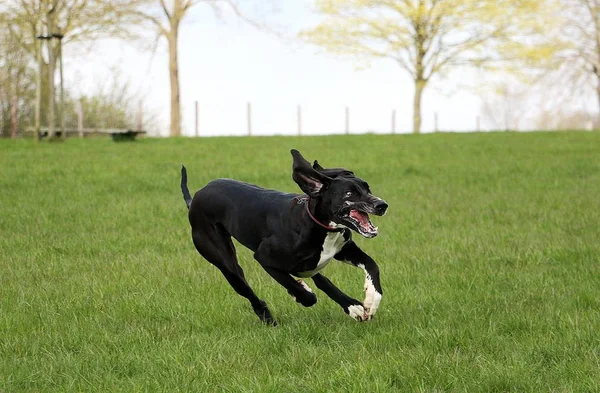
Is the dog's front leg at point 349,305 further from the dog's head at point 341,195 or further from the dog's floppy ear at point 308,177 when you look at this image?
the dog's floppy ear at point 308,177

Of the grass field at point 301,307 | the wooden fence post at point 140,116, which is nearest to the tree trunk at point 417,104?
the wooden fence post at point 140,116

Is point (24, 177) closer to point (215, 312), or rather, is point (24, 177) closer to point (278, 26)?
point (215, 312)

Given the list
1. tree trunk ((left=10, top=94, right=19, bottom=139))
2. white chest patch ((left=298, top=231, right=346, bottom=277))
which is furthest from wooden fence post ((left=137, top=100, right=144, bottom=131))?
white chest patch ((left=298, top=231, right=346, bottom=277))

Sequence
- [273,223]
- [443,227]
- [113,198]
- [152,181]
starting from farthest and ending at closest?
[152,181]
[113,198]
[443,227]
[273,223]

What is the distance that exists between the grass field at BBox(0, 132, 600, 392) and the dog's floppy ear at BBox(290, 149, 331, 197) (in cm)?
101

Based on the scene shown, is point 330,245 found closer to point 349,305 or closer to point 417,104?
point 349,305

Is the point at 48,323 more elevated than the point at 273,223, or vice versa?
the point at 273,223

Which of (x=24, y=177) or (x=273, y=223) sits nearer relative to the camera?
(x=273, y=223)

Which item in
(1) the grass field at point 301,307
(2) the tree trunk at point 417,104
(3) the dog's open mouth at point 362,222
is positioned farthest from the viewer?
(2) the tree trunk at point 417,104

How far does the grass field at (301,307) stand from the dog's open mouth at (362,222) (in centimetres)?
76

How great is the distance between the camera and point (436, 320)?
575cm

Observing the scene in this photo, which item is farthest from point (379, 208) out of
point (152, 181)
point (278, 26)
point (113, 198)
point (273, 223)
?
point (278, 26)

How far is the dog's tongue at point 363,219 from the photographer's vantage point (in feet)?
16.2

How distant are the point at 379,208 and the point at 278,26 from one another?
33282mm
